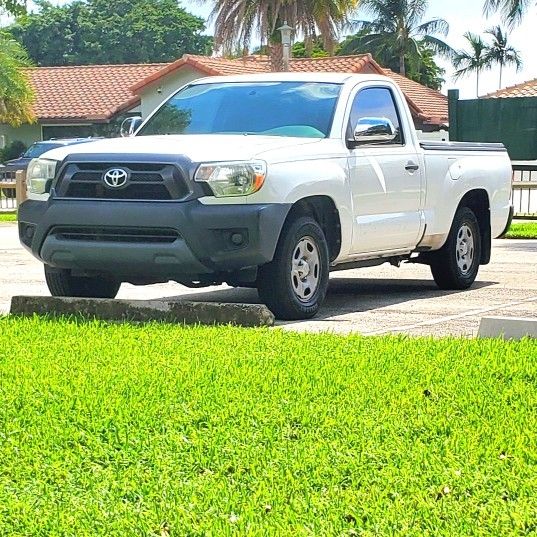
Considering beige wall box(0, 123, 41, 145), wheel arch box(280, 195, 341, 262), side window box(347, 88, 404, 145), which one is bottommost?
beige wall box(0, 123, 41, 145)

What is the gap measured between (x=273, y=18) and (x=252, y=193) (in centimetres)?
3759

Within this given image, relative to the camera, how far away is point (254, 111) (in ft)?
36.7

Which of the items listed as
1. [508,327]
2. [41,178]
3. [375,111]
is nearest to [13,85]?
[375,111]

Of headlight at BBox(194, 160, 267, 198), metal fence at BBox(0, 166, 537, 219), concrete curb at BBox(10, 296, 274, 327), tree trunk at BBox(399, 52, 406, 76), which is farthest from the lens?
tree trunk at BBox(399, 52, 406, 76)

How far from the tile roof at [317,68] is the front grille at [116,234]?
1557 inches

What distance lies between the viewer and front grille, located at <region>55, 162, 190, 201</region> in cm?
967

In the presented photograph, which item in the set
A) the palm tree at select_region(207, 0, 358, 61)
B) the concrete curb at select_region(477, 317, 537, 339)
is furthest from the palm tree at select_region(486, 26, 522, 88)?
the concrete curb at select_region(477, 317, 537, 339)

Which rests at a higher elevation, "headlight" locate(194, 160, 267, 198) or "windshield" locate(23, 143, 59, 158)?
"headlight" locate(194, 160, 267, 198)

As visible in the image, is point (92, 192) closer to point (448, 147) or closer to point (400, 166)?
point (400, 166)

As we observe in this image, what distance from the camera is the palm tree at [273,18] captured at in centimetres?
4647

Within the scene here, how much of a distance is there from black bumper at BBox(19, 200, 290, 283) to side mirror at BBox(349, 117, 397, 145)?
143 centimetres

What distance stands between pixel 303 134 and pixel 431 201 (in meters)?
1.85

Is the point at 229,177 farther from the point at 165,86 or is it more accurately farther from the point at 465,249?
the point at 165,86

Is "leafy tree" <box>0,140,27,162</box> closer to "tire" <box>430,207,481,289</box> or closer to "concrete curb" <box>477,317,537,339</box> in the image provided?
"tire" <box>430,207,481,289</box>
